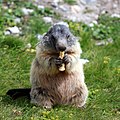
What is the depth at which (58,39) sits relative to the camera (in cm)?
560

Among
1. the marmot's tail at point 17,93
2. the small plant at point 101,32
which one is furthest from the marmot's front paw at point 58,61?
the small plant at point 101,32

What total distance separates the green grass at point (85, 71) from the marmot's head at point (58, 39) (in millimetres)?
813

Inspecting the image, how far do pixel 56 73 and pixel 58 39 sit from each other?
1.52 ft

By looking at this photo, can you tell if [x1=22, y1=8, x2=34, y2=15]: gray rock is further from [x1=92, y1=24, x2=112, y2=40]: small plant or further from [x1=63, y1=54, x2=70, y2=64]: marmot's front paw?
[x1=63, y1=54, x2=70, y2=64]: marmot's front paw

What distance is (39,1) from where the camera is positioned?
10609 millimetres

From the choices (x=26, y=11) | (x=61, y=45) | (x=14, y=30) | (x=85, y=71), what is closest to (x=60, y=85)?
(x=61, y=45)

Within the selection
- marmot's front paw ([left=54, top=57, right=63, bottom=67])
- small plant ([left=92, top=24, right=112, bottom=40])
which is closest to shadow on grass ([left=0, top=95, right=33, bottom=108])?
marmot's front paw ([left=54, top=57, right=63, bottom=67])

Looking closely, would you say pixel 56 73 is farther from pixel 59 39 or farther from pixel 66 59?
pixel 59 39

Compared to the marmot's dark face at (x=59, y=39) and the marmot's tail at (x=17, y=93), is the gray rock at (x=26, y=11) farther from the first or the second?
the marmot's dark face at (x=59, y=39)

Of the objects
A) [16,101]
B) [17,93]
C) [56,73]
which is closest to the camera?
[56,73]

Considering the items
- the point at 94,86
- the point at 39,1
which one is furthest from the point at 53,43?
the point at 39,1

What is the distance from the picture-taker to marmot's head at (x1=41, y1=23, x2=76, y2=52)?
5.54m

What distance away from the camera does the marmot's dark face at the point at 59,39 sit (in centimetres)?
554

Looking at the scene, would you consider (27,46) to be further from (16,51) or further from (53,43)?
(53,43)
